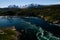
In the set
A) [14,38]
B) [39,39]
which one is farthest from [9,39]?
[39,39]

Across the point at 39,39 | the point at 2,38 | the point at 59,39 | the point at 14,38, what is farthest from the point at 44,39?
the point at 2,38

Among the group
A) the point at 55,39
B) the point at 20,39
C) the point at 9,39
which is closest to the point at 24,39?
the point at 20,39

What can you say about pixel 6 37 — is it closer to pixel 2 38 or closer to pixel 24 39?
pixel 2 38

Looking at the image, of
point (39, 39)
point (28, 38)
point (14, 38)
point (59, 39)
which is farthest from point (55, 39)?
point (14, 38)

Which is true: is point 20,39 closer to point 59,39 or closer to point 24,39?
point 24,39

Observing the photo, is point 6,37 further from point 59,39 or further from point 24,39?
point 59,39
